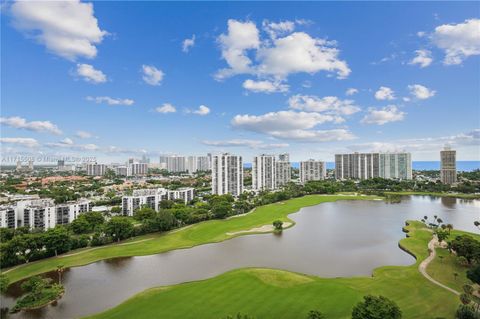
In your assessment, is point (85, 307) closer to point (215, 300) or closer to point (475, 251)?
point (215, 300)

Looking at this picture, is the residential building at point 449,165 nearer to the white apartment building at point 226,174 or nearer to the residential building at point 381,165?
the residential building at point 381,165

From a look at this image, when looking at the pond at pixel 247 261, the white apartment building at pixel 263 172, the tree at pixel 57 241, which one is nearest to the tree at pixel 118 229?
the tree at pixel 57 241

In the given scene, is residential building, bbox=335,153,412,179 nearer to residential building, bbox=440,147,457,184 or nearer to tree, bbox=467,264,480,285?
residential building, bbox=440,147,457,184

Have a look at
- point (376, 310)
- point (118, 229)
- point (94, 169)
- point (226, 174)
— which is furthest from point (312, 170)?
point (94, 169)

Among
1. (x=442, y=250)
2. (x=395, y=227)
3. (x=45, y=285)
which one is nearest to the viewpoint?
(x=45, y=285)

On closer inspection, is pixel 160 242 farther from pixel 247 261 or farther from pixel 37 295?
pixel 37 295

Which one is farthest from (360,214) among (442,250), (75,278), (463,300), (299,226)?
(75,278)
